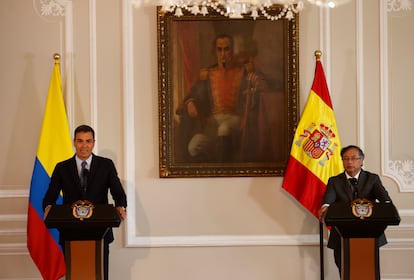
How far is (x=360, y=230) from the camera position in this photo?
4.81 meters

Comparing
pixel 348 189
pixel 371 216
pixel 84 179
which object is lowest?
pixel 371 216

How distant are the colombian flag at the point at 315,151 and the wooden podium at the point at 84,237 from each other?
6.64 ft

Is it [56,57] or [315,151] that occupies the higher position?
[56,57]

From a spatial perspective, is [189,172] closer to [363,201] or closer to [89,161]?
[89,161]

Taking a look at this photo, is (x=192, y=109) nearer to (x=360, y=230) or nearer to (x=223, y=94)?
(x=223, y=94)

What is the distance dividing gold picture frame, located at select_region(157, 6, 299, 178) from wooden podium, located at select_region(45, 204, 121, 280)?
1526 mm

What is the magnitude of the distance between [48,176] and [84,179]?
998mm

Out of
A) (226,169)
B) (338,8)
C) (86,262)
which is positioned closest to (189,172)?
(226,169)

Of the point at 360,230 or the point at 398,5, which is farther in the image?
the point at 398,5

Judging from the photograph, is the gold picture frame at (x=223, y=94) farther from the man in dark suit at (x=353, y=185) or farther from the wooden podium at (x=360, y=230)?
the wooden podium at (x=360, y=230)

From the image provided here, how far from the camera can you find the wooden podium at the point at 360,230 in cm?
473

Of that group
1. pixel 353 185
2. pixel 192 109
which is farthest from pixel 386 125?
pixel 192 109

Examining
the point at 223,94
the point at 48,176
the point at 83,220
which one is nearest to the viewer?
the point at 83,220

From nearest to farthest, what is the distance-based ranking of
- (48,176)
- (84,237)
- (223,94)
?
(84,237)
(48,176)
(223,94)
